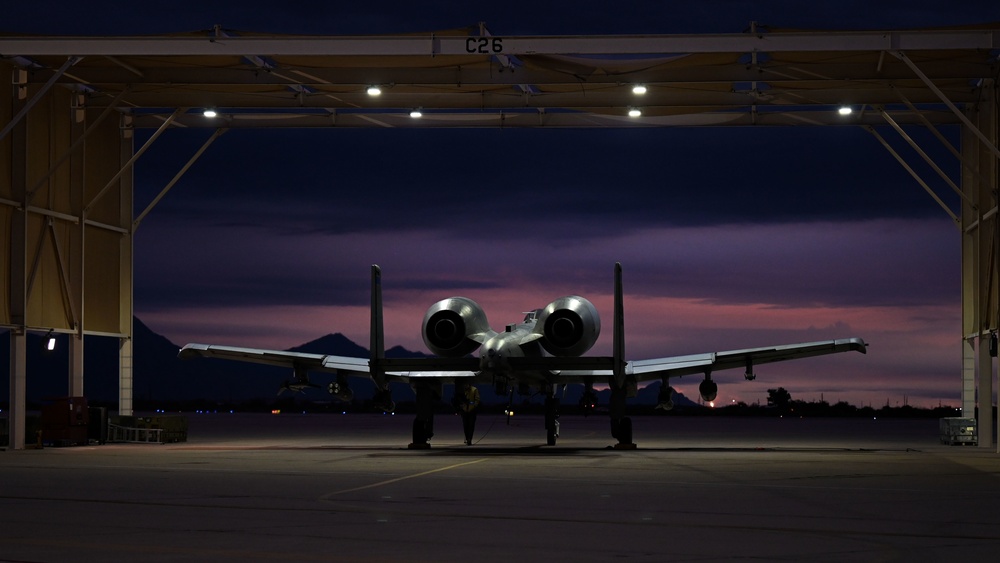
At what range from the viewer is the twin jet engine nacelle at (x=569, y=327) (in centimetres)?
2761

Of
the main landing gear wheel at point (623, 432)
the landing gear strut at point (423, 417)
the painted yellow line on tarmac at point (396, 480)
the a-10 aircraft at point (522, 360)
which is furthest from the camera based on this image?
the landing gear strut at point (423, 417)

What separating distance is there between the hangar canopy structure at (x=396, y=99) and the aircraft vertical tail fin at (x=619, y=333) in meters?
4.90

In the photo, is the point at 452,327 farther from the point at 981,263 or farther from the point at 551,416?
the point at 981,263

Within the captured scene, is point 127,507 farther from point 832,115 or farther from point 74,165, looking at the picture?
point 832,115

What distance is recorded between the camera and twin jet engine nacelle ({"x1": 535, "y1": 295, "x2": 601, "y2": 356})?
2761cm

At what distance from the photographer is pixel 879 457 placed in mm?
26109

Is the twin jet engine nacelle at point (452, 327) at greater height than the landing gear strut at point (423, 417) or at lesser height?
greater

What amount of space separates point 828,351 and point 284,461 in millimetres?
13496

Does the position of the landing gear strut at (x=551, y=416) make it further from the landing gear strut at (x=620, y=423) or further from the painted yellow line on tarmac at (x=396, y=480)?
the painted yellow line on tarmac at (x=396, y=480)

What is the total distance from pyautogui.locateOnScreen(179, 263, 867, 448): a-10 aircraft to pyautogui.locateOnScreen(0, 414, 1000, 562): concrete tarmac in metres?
2.72

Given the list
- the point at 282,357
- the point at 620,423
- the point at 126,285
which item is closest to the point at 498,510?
the point at 620,423

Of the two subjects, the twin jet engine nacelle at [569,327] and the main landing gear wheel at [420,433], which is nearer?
the twin jet engine nacelle at [569,327]

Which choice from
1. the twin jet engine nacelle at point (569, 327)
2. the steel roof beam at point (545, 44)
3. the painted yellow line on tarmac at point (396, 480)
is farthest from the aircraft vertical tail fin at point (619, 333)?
the steel roof beam at point (545, 44)

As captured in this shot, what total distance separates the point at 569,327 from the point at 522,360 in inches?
68.6
